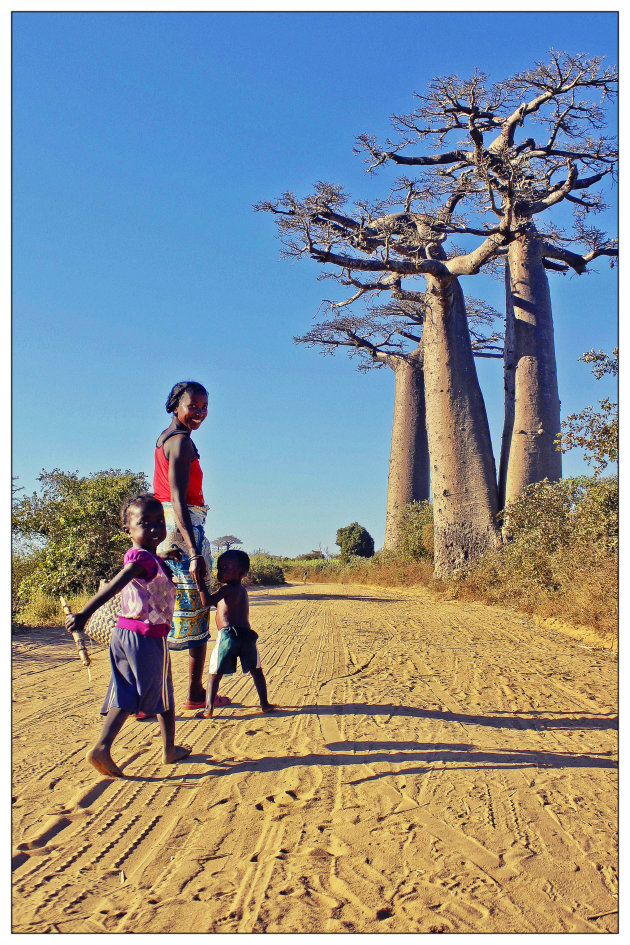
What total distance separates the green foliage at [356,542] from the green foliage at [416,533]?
8.19 meters

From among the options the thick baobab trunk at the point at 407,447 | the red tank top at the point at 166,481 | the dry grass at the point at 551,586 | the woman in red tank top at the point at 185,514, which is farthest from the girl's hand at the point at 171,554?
the thick baobab trunk at the point at 407,447

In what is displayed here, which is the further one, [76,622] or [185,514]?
[185,514]

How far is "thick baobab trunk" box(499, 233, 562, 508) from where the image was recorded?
10359 millimetres

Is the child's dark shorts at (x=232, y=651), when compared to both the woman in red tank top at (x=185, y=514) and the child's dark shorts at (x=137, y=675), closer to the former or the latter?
the woman in red tank top at (x=185, y=514)

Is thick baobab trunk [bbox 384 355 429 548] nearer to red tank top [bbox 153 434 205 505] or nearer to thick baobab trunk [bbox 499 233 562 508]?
thick baobab trunk [bbox 499 233 562 508]

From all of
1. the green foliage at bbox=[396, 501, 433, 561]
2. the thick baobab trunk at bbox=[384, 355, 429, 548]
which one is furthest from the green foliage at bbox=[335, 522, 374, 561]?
the green foliage at bbox=[396, 501, 433, 561]

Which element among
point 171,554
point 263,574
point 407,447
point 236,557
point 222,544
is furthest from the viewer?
point 263,574

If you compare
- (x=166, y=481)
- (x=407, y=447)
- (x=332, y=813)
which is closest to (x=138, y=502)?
(x=166, y=481)

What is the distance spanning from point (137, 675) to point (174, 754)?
13.9 inches

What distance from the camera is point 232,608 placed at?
309 centimetres

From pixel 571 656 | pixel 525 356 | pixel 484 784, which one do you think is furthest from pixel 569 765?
pixel 525 356

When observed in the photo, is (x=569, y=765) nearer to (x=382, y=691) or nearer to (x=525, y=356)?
(x=382, y=691)

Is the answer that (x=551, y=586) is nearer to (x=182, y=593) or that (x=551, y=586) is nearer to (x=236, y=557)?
(x=236, y=557)

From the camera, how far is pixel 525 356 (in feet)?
35.3
